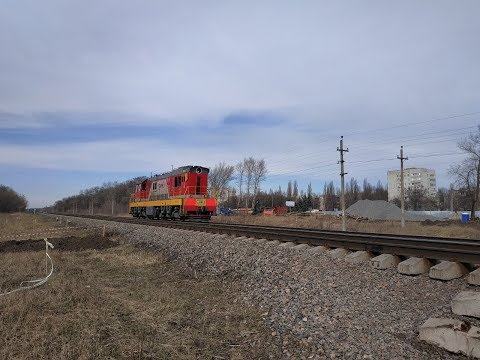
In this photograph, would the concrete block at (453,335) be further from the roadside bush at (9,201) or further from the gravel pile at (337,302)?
the roadside bush at (9,201)

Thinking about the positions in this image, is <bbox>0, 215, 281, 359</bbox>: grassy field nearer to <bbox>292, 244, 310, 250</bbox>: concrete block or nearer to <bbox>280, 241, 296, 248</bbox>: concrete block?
<bbox>292, 244, 310, 250</bbox>: concrete block

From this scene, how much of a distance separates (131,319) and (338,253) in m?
5.28

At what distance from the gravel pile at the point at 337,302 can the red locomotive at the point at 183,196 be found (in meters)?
16.7

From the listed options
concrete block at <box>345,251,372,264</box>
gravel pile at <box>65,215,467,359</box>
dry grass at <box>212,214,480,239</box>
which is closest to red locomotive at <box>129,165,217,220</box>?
dry grass at <box>212,214,480,239</box>

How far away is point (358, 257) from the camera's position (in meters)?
9.14

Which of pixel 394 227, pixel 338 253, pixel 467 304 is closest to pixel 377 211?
pixel 394 227

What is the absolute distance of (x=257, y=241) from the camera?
13352 millimetres

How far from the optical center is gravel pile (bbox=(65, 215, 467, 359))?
526 cm

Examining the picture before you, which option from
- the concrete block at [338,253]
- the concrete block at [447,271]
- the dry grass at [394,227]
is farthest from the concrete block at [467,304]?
the dry grass at [394,227]

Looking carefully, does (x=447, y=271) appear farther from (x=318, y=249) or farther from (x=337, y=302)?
(x=318, y=249)

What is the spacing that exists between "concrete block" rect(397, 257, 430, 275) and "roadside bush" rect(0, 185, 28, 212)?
16832cm

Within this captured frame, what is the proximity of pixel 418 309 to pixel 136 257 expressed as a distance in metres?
10.7

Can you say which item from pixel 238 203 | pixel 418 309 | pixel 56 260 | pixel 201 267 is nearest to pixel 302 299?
pixel 418 309

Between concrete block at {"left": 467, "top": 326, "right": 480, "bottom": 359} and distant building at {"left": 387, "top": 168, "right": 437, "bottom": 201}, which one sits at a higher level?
distant building at {"left": 387, "top": 168, "right": 437, "bottom": 201}
